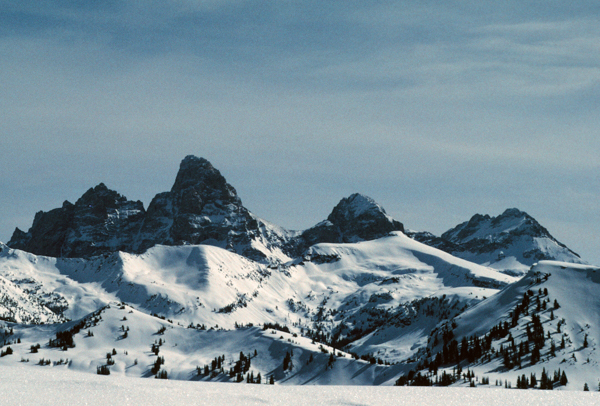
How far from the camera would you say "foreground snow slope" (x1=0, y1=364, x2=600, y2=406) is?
990 inches

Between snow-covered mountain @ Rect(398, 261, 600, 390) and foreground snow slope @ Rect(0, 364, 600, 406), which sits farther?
snow-covered mountain @ Rect(398, 261, 600, 390)

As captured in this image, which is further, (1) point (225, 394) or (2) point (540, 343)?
(2) point (540, 343)

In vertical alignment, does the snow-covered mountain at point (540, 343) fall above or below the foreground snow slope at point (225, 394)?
above

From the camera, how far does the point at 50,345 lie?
7603 inches

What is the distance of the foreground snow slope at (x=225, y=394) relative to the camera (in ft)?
82.5

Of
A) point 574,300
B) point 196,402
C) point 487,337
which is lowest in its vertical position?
point 196,402

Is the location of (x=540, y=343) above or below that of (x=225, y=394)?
above

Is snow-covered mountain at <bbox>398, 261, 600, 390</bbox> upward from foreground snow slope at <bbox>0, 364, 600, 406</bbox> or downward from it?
upward

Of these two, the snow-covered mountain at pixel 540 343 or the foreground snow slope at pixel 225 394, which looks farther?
the snow-covered mountain at pixel 540 343

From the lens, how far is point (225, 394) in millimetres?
27172

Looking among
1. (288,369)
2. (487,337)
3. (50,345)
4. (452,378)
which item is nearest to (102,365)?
(50,345)

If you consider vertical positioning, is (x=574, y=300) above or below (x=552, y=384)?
above

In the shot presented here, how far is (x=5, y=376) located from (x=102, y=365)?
6346 inches

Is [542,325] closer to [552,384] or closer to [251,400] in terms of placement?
[552,384]
